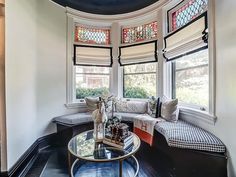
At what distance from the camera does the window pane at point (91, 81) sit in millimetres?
3512

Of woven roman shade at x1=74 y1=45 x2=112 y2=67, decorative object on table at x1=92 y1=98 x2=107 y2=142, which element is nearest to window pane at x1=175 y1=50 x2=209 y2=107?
decorative object on table at x1=92 y1=98 x2=107 y2=142

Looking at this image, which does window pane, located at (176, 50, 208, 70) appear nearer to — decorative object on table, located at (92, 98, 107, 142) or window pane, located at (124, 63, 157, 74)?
window pane, located at (124, 63, 157, 74)

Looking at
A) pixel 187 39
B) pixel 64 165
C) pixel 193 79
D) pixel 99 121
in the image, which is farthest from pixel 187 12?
pixel 64 165

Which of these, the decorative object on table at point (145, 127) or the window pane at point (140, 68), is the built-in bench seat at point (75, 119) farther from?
the window pane at point (140, 68)

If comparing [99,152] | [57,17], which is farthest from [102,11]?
[99,152]

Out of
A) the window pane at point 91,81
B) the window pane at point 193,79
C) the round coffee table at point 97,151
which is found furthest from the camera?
the window pane at point 91,81

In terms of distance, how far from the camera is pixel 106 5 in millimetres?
3377

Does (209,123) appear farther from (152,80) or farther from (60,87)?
(60,87)

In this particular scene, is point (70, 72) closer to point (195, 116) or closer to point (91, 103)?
point (91, 103)

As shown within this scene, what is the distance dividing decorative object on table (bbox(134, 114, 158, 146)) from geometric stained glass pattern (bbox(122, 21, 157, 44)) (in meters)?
1.83

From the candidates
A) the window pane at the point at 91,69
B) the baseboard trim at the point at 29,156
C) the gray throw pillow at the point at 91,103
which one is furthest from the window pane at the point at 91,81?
the baseboard trim at the point at 29,156

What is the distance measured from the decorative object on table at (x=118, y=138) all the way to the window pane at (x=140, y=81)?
1747 millimetres

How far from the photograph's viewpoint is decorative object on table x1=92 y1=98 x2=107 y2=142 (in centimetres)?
186

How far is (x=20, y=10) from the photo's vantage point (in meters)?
2.21
